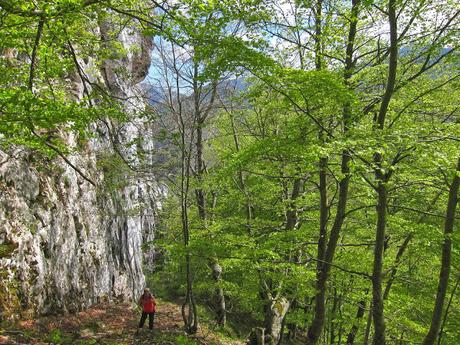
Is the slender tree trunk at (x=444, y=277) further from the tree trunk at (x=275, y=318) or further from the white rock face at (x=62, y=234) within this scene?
the white rock face at (x=62, y=234)

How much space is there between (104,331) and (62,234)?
11.3 feet

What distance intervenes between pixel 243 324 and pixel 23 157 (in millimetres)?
14414

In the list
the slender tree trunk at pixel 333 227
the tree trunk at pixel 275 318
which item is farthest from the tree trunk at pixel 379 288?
the tree trunk at pixel 275 318

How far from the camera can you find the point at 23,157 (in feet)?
36.2

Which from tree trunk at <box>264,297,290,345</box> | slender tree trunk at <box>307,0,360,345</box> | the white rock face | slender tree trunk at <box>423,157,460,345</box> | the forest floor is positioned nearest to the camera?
slender tree trunk at <box>423,157,460,345</box>

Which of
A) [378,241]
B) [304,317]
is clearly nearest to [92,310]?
[304,317]

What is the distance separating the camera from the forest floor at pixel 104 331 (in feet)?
30.2

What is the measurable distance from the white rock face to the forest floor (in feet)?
1.56

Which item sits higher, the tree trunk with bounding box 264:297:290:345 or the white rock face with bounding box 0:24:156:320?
the white rock face with bounding box 0:24:156:320

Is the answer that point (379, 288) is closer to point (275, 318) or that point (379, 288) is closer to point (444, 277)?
point (444, 277)

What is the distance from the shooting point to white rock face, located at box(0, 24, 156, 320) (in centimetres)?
1000

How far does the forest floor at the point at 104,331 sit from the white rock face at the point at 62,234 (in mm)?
475

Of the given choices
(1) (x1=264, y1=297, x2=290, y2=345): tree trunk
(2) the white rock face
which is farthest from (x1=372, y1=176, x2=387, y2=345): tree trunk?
(2) the white rock face

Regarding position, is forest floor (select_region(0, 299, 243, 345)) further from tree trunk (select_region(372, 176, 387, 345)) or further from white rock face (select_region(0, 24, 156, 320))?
tree trunk (select_region(372, 176, 387, 345))
